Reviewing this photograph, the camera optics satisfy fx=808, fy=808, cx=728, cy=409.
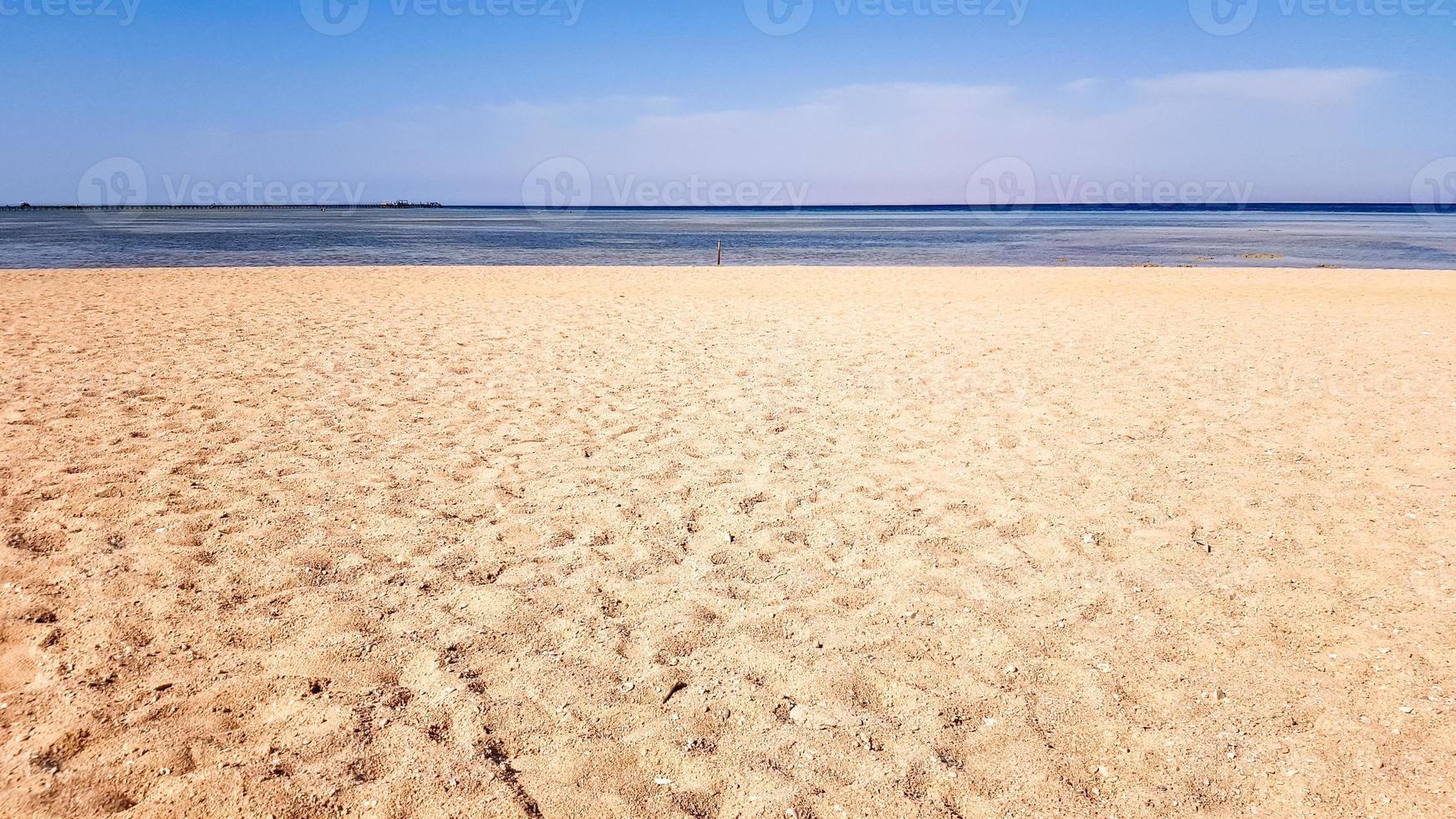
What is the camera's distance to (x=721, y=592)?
3.42 meters

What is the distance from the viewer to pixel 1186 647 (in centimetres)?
303

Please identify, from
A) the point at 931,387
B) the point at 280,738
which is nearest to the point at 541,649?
the point at 280,738

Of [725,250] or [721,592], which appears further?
[725,250]

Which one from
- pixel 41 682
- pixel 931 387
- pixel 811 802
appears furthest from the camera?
pixel 931 387

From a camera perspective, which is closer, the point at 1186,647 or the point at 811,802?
the point at 811,802

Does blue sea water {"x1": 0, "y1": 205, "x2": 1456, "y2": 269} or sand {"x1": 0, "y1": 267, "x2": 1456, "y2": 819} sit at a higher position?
blue sea water {"x1": 0, "y1": 205, "x2": 1456, "y2": 269}

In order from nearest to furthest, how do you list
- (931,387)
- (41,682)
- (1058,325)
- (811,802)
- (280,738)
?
(811,802)
(280,738)
(41,682)
(931,387)
(1058,325)

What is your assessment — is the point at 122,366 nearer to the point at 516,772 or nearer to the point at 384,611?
the point at 384,611

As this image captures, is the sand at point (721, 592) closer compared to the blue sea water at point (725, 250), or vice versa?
the sand at point (721, 592)

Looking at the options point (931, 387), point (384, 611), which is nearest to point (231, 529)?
point (384, 611)

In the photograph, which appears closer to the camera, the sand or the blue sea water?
the sand

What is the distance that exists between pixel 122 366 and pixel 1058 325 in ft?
34.2

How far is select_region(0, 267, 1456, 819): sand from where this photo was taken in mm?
2352

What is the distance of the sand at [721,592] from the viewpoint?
2.35 meters
